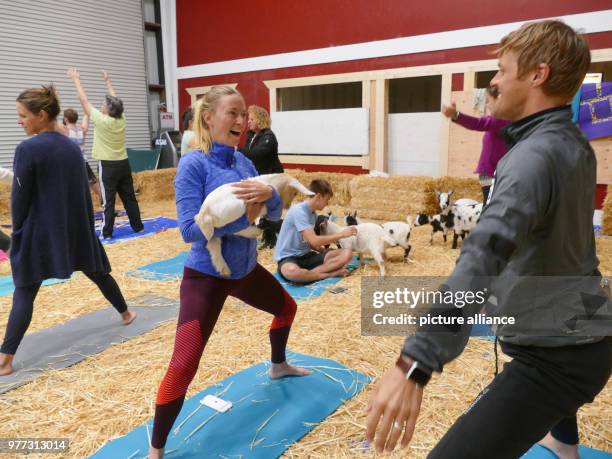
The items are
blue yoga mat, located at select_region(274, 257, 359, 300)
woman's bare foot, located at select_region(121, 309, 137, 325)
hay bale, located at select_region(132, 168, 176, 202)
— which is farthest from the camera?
hay bale, located at select_region(132, 168, 176, 202)

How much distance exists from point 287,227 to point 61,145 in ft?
8.10

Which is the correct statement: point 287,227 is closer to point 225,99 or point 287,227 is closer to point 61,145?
point 61,145

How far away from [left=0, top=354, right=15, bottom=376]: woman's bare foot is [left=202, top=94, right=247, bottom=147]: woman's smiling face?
231cm

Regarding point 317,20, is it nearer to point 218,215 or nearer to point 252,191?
point 252,191

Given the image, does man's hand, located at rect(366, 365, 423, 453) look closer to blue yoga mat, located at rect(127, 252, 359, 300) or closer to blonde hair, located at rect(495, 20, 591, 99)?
blonde hair, located at rect(495, 20, 591, 99)

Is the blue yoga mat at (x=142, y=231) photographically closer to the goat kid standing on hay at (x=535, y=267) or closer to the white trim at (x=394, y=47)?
the white trim at (x=394, y=47)

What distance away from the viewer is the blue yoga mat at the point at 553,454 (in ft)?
7.53

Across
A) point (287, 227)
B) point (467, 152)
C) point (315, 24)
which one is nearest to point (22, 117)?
point (287, 227)

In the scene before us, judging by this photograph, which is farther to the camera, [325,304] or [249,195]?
[325,304]

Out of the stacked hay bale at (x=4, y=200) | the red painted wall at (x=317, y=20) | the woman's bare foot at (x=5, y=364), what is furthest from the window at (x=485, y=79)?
the stacked hay bale at (x=4, y=200)

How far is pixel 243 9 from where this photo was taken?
11.1 meters

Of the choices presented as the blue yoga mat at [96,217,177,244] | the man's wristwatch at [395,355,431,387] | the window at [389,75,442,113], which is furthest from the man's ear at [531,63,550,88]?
the window at [389,75,442,113]

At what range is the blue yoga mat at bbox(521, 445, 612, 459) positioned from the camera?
2.29 m

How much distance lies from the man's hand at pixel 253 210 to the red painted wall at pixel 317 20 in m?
7.16
